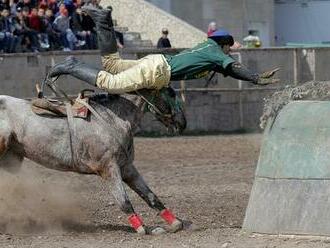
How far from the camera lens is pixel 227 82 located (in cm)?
2316

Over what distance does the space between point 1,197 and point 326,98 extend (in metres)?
3.40

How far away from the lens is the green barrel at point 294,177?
8734mm

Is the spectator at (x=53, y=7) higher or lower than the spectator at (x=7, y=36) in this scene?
higher

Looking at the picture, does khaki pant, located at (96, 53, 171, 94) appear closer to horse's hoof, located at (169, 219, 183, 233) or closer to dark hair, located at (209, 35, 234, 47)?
dark hair, located at (209, 35, 234, 47)

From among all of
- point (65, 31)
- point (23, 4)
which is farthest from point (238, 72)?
point (23, 4)

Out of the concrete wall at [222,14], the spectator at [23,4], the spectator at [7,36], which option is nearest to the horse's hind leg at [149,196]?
the spectator at [7,36]

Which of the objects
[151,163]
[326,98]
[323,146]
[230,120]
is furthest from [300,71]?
[323,146]

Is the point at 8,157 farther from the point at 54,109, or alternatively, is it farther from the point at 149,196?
the point at 149,196

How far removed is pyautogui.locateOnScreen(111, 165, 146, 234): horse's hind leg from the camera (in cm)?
957

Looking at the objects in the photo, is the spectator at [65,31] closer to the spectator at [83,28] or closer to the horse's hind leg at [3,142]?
the spectator at [83,28]

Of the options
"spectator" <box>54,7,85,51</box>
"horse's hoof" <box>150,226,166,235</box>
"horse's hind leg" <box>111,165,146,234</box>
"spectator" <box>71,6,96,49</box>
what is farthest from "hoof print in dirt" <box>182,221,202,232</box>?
"spectator" <box>71,6,96,49</box>

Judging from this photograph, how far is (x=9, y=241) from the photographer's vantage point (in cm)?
914

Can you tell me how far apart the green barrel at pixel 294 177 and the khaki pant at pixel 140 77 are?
1127 millimetres

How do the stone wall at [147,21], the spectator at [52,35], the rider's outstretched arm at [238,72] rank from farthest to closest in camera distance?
the stone wall at [147,21] < the spectator at [52,35] < the rider's outstretched arm at [238,72]
